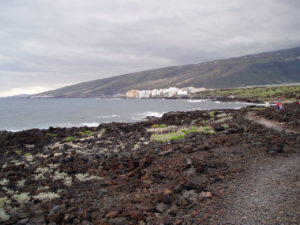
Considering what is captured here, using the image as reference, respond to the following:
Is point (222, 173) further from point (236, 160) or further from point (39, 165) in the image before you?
point (39, 165)

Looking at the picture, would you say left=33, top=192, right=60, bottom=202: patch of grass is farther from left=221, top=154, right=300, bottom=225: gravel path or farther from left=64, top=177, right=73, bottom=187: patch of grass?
left=221, top=154, right=300, bottom=225: gravel path

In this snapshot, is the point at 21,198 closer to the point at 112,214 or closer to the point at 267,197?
the point at 112,214

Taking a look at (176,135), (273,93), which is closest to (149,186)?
(176,135)

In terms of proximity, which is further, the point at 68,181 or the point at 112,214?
the point at 68,181

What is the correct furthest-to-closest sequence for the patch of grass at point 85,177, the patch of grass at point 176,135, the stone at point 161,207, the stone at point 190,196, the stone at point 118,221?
the patch of grass at point 176,135
the patch of grass at point 85,177
the stone at point 190,196
the stone at point 161,207
the stone at point 118,221

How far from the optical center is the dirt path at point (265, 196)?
21.7 feet

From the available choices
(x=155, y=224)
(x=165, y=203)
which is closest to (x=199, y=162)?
(x=165, y=203)

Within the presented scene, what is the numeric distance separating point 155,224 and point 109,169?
592cm

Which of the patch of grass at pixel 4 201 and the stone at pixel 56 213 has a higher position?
the patch of grass at pixel 4 201

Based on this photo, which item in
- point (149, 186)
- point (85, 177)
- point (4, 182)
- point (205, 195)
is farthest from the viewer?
point (85, 177)

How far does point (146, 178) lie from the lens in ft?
34.1

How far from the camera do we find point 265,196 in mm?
7805

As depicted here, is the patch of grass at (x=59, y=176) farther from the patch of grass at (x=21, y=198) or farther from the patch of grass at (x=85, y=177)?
the patch of grass at (x=21, y=198)

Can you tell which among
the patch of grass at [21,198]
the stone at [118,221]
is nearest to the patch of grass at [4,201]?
the patch of grass at [21,198]
